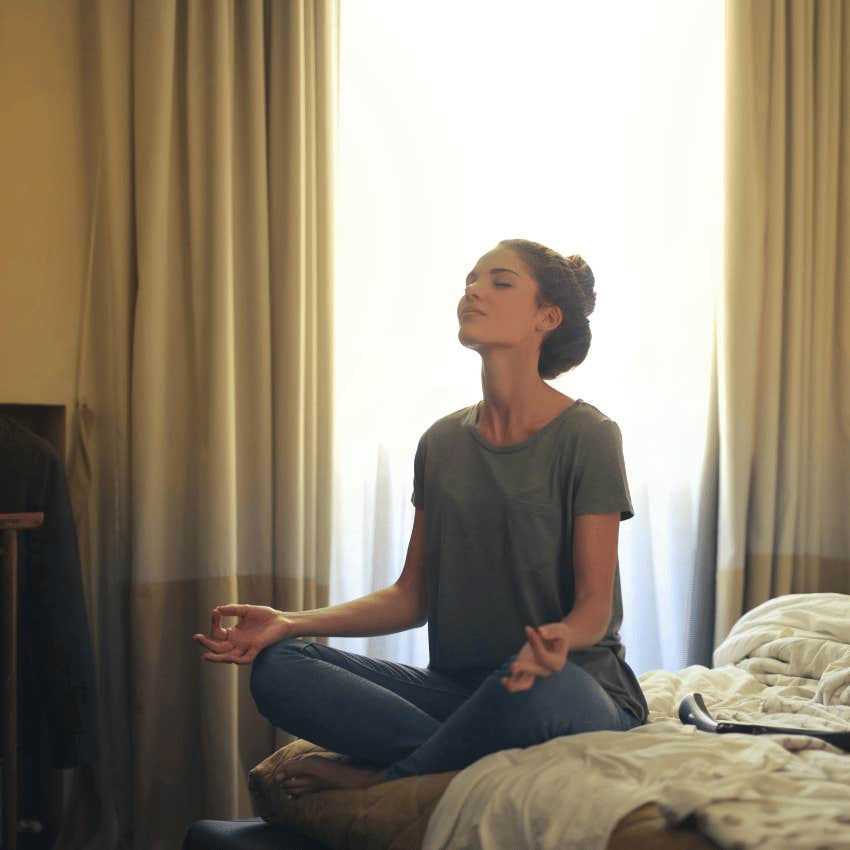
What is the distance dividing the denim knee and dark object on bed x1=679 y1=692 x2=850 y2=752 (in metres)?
0.61

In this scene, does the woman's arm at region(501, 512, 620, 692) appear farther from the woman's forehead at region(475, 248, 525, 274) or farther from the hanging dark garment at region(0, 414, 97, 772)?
the hanging dark garment at region(0, 414, 97, 772)

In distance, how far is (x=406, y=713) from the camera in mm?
1530

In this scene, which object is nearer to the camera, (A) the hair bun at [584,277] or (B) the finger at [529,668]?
(B) the finger at [529,668]

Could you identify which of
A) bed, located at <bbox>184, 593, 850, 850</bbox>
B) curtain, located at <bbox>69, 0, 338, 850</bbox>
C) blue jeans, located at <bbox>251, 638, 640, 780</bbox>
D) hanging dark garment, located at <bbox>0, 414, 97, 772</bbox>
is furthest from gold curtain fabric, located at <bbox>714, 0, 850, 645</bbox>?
hanging dark garment, located at <bbox>0, 414, 97, 772</bbox>

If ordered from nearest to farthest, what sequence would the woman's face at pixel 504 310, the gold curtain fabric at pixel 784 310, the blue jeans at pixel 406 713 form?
the blue jeans at pixel 406 713 → the woman's face at pixel 504 310 → the gold curtain fabric at pixel 784 310

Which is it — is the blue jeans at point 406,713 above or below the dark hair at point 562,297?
below

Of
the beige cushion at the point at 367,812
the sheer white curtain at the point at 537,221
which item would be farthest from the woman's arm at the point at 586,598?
the sheer white curtain at the point at 537,221

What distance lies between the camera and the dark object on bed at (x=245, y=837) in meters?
1.55

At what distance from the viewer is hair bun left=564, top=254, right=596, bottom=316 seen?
5.93 feet

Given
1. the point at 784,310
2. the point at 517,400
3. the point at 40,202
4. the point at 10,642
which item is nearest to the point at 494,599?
the point at 517,400

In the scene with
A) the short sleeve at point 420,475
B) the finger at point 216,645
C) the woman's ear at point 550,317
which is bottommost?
the finger at point 216,645

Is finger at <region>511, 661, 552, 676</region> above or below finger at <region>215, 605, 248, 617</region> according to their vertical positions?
below

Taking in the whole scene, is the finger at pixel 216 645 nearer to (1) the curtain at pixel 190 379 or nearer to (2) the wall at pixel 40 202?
(1) the curtain at pixel 190 379

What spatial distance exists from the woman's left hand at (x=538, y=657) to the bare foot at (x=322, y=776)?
30 centimetres
